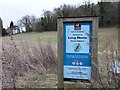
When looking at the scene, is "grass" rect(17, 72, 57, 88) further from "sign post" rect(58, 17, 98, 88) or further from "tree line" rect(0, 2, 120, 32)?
"tree line" rect(0, 2, 120, 32)

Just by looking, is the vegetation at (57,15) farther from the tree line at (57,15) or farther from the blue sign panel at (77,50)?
the blue sign panel at (77,50)

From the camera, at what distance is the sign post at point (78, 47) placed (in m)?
2.83

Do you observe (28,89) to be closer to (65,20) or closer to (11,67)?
(11,67)

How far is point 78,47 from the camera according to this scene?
2896 mm

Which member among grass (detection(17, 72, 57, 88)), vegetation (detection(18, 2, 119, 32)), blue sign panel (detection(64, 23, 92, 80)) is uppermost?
vegetation (detection(18, 2, 119, 32))

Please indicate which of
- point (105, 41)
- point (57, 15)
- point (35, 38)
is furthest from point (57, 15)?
point (105, 41)

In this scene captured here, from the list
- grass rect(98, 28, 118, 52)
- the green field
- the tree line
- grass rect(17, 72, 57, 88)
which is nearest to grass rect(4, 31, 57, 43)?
the green field

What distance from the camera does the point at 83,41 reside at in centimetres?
289

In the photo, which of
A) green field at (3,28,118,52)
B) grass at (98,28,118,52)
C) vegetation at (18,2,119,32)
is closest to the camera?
grass at (98,28,118,52)

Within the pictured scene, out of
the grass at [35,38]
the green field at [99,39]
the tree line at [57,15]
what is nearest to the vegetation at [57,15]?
the tree line at [57,15]

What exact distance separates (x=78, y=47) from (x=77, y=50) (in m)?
0.05

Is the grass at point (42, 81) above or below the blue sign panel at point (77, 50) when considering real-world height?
below

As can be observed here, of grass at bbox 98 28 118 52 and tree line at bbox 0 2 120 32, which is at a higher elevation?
tree line at bbox 0 2 120 32

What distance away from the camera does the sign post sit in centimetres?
283
